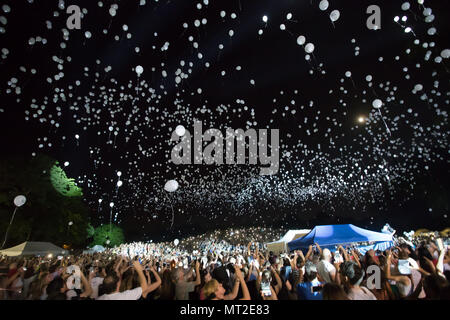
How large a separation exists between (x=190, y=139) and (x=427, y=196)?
36.8 meters

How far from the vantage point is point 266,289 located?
4.35m

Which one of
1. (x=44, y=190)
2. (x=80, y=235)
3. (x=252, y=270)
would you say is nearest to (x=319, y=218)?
(x=80, y=235)

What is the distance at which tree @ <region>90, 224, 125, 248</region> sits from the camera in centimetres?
4912

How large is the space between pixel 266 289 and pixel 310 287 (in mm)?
1009

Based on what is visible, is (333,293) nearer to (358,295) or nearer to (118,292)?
(358,295)

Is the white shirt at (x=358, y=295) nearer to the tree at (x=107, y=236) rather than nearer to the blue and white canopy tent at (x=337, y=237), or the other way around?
the blue and white canopy tent at (x=337, y=237)

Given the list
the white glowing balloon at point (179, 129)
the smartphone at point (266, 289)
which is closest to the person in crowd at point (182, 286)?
the smartphone at point (266, 289)

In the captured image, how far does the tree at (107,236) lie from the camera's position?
49119 millimetres

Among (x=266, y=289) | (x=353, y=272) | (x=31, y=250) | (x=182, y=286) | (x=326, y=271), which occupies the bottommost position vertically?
(x=31, y=250)

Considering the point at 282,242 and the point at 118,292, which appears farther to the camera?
the point at 282,242

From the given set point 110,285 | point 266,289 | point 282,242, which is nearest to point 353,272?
point 266,289

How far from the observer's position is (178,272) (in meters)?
4.15

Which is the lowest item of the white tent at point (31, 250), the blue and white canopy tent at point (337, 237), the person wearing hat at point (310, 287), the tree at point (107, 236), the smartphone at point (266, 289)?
the tree at point (107, 236)

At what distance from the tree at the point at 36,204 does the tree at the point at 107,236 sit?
22271 millimetres
